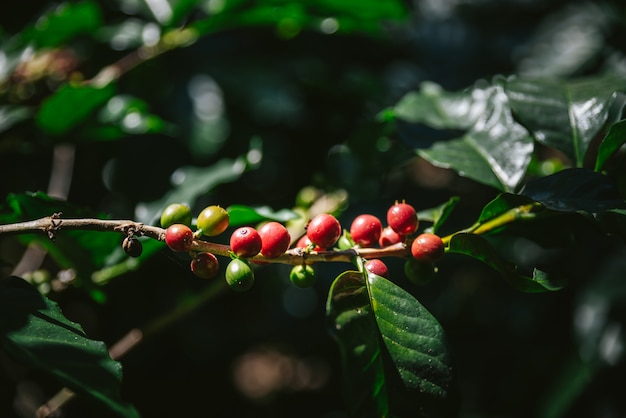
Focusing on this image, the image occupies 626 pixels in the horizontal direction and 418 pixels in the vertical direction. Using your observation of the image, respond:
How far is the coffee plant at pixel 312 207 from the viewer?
2.63 ft


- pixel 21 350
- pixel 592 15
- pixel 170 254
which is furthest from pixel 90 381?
pixel 592 15

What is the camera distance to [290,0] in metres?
1.55

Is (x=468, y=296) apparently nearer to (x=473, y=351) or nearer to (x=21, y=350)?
(x=473, y=351)

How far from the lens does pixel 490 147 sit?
1163 millimetres

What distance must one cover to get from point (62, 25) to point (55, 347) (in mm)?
1100

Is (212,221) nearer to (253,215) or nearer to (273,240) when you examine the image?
(273,240)

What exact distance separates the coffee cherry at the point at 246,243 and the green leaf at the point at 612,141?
25.3 inches

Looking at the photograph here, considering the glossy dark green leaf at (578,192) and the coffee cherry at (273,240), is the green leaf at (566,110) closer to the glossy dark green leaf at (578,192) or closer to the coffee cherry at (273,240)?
the glossy dark green leaf at (578,192)

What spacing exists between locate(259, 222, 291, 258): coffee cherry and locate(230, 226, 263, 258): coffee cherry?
1 centimetres

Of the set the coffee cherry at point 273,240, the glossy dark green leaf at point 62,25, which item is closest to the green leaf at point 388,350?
the coffee cherry at point 273,240

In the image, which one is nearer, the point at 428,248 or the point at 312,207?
the point at 428,248

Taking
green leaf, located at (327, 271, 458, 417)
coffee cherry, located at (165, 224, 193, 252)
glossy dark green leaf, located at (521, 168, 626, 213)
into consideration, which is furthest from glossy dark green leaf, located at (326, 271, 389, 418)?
glossy dark green leaf, located at (521, 168, 626, 213)

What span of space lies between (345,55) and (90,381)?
2.08 m

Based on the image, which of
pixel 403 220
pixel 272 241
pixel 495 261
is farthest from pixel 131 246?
pixel 495 261
